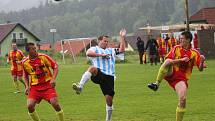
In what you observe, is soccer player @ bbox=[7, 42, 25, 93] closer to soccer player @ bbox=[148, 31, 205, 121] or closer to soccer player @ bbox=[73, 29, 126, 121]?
soccer player @ bbox=[73, 29, 126, 121]

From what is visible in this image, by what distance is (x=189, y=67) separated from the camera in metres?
12.6

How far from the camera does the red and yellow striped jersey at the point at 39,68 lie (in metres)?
12.8

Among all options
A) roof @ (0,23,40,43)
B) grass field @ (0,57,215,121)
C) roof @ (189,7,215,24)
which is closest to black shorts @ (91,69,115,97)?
grass field @ (0,57,215,121)

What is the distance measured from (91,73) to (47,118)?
7.97 feet

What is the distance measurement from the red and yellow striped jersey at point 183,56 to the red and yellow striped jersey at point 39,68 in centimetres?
268

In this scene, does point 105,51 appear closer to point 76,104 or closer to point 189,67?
point 189,67

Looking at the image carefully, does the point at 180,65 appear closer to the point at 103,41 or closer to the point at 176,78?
the point at 176,78

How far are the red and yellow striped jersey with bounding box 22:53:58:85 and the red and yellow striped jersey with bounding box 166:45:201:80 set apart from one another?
2681 mm

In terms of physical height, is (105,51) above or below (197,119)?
above

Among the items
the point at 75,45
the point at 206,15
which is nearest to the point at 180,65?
the point at 206,15

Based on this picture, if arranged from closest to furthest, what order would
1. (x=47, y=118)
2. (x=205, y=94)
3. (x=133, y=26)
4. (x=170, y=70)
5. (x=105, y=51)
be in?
1. (x=170, y=70)
2. (x=105, y=51)
3. (x=47, y=118)
4. (x=205, y=94)
5. (x=133, y=26)

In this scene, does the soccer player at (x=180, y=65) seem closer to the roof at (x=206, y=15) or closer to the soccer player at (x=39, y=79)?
the soccer player at (x=39, y=79)

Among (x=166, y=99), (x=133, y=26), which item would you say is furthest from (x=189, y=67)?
(x=133, y=26)

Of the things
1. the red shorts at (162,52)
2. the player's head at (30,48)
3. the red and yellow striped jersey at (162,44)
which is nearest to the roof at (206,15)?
the red and yellow striped jersey at (162,44)
